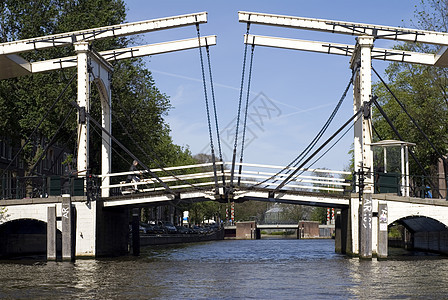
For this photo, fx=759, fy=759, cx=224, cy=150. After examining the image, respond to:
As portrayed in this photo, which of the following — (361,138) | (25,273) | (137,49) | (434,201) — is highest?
(137,49)

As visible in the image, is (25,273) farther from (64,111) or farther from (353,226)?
(64,111)

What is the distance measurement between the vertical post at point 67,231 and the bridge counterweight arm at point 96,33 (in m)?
5.60

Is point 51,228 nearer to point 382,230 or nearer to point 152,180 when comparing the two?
point 152,180

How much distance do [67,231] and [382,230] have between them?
10.1 meters

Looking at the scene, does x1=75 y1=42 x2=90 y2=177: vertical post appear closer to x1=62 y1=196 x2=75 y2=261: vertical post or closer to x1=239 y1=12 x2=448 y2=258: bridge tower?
x1=62 y1=196 x2=75 y2=261: vertical post

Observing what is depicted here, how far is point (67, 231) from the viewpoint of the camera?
2480 cm

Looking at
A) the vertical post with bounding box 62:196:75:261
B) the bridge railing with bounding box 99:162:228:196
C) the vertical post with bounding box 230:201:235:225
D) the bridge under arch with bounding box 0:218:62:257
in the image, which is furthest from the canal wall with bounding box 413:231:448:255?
the vertical post with bounding box 230:201:235:225

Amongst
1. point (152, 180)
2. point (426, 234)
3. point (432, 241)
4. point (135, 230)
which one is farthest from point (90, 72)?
point (426, 234)

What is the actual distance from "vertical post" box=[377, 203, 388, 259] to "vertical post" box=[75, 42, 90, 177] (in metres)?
9.86

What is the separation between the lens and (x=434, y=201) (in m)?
24.5

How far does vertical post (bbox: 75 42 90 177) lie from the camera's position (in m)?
25.8

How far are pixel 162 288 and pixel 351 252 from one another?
36.9 feet

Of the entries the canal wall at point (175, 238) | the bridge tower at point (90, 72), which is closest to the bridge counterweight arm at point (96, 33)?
the bridge tower at point (90, 72)

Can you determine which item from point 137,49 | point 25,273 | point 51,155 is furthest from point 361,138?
point 51,155
